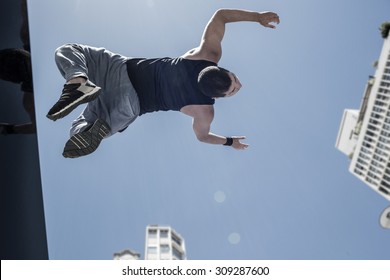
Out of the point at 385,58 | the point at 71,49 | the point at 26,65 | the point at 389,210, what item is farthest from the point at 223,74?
the point at 385,58

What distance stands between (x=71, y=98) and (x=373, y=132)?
4906 cm

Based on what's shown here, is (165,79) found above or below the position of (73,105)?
above

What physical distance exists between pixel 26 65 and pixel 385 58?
157 ft

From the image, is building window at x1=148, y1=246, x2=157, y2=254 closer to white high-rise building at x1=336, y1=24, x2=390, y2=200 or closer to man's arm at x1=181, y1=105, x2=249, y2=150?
white high-rise building at x1=336, y1=24, x2=390, y2=200

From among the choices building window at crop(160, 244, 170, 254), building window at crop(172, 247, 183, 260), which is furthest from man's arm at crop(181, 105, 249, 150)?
building window at crop(172, 247, 183, 260)

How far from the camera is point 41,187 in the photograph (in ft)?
6.80

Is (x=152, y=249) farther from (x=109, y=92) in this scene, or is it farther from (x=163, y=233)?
(x=109, y=92)

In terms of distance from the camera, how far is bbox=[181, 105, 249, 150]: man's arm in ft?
12.8

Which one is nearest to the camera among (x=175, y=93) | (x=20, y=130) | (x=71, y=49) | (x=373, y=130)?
(x=20, y=130)

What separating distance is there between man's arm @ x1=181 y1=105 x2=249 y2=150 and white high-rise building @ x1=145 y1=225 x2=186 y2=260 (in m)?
42.1

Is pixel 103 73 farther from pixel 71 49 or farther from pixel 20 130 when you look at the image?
pixel 20 130

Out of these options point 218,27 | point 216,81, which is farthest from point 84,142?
point 218,27

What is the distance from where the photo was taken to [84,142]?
3.04 metres

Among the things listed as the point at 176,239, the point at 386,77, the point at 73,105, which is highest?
the point at 73,105
